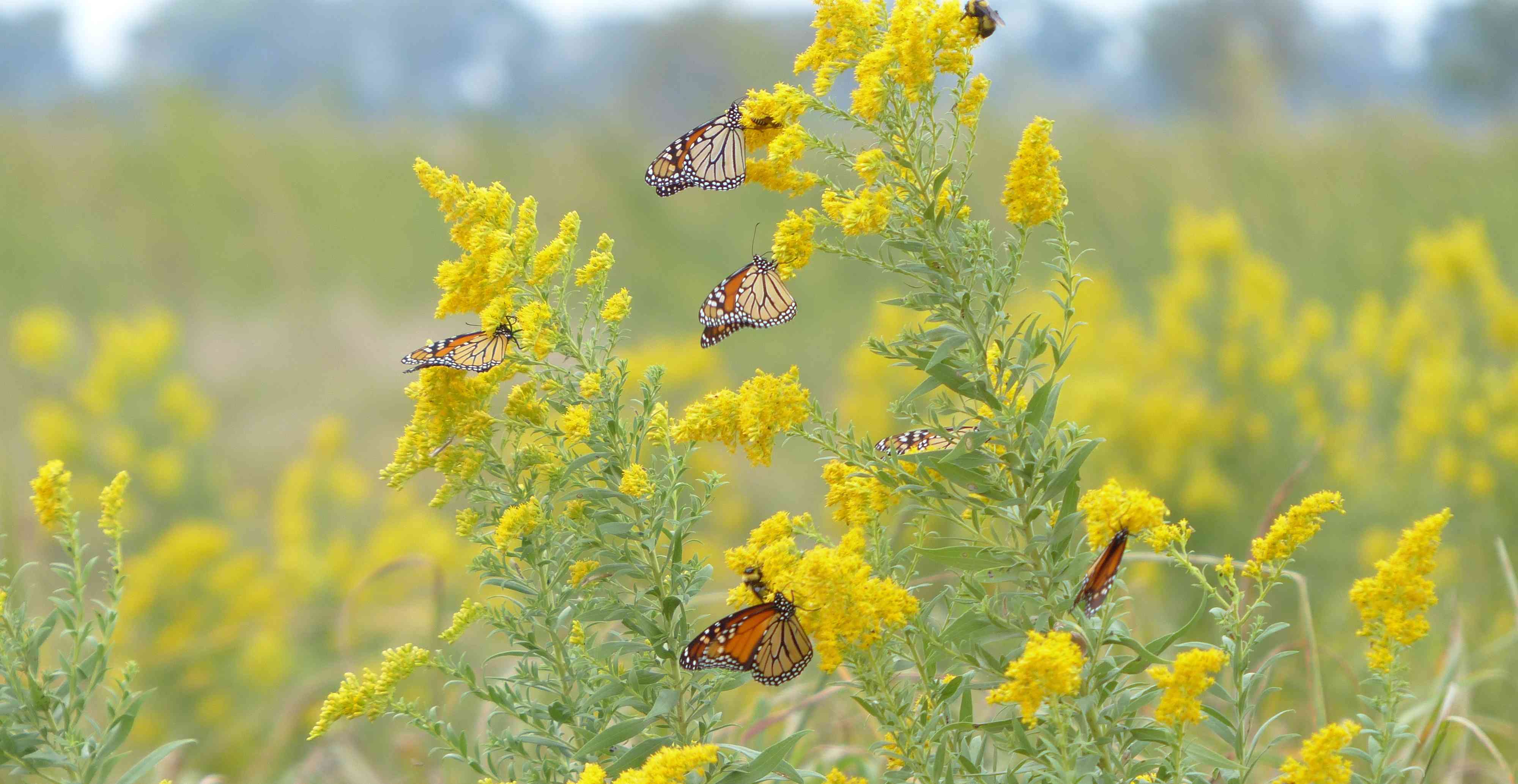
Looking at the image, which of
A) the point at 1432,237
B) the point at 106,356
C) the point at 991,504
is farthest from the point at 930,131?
the point at 1432,237

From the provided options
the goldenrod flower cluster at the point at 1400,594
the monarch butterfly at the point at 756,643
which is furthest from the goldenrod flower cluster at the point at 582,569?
the goldenrod flower cluster at the point at 1400,594

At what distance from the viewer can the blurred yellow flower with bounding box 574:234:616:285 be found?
1.90 metres

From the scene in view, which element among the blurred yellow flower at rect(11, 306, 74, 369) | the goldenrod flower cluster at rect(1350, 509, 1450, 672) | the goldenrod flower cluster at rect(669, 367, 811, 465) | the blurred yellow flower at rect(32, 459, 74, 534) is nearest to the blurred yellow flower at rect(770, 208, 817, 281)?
the goldenrod flower cluster at rect(669, 367, 811, 465)

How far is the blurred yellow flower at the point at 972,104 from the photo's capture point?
1751 millimetres

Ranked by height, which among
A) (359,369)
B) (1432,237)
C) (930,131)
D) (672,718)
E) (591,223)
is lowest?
(672,718)

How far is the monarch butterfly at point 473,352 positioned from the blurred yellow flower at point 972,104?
0.84m

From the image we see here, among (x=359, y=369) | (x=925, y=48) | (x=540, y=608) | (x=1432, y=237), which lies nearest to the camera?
(x=925, y=48)

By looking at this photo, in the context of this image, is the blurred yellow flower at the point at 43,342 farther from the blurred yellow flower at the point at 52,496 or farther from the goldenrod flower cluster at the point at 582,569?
the goldenrod flower cluster at the point at 582,569

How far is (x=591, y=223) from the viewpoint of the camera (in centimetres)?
1560

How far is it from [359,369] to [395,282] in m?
2.23

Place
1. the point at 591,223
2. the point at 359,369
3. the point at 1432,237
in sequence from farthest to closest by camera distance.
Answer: the point at 591,223
the point at 359,369
the point at 1432,237

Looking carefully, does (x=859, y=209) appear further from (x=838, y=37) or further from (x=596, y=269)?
(x=596, y=269)

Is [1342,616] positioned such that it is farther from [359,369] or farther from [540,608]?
[359,369]

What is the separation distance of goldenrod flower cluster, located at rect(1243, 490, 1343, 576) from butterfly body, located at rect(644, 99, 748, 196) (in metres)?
1.14
